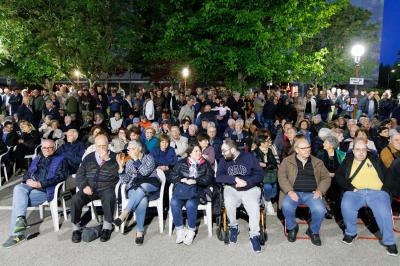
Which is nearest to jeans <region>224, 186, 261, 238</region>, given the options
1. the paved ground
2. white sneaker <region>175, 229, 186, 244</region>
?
the paved ground

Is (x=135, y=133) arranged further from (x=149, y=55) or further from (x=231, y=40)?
(x=149, y=55)

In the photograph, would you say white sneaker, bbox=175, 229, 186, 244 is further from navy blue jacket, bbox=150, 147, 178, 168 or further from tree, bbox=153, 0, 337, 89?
tree, bbox=153, 0, 337, 89

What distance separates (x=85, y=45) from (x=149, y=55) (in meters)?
3.38

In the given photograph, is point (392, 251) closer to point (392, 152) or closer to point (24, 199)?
point (392, 152)

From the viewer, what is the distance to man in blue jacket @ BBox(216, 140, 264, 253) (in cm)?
456

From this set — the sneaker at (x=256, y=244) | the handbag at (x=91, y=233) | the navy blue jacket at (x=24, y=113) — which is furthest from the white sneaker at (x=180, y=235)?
the navy blue jacket at (x=24, y=113)

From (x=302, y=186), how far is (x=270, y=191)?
2.86 feet

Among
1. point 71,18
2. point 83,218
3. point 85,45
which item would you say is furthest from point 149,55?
point 83,218

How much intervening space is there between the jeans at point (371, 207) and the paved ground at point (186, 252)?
0.23 m

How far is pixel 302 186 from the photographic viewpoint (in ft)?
16.1

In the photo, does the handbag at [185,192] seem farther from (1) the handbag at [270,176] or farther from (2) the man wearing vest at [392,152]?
(2) the man wearing vest at [392,152]

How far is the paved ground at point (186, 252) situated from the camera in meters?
4.21

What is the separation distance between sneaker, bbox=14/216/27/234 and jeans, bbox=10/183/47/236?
4 cm

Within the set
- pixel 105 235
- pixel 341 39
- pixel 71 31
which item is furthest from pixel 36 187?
pixel 341 39
